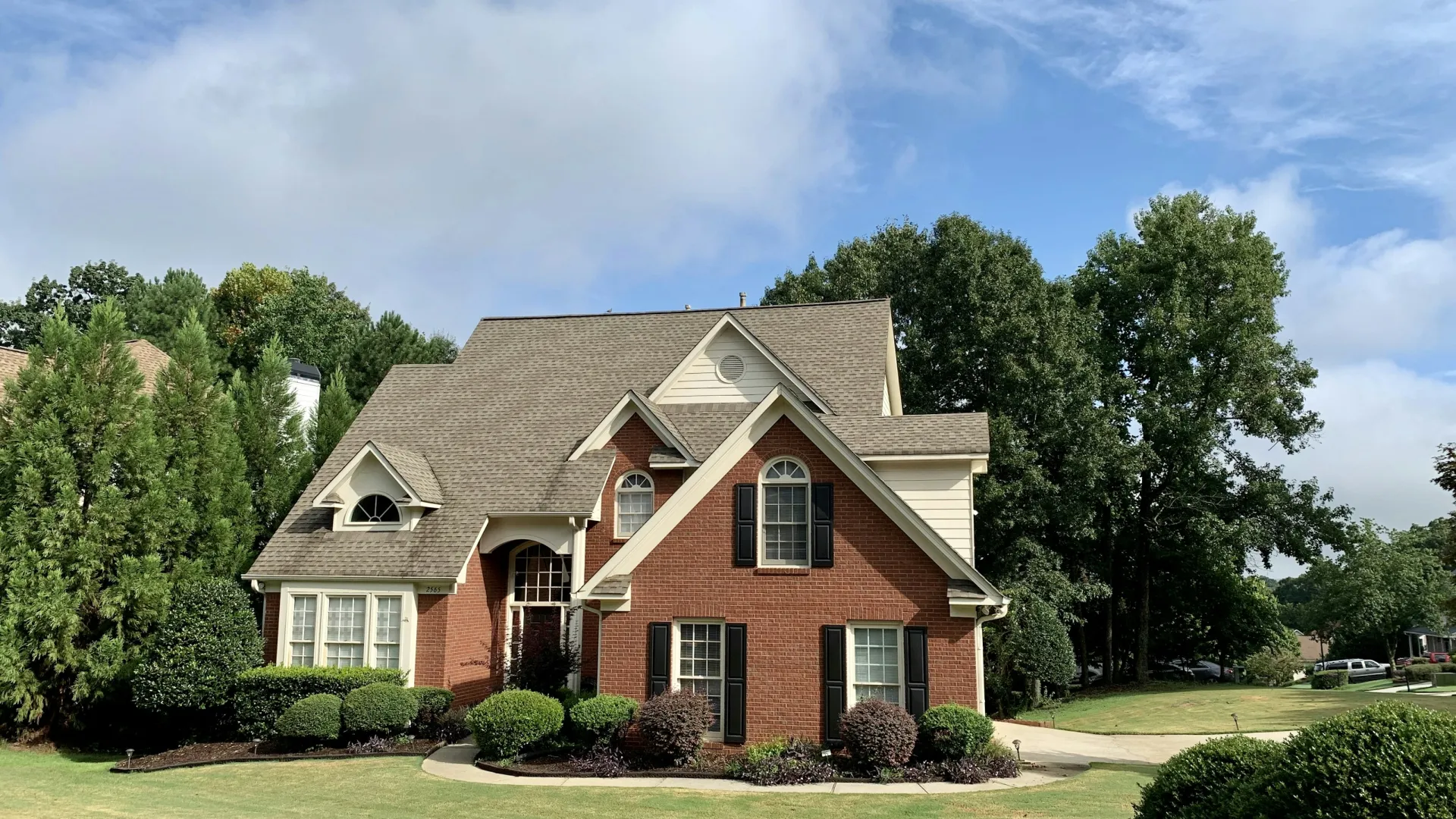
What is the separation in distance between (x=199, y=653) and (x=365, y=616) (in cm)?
328

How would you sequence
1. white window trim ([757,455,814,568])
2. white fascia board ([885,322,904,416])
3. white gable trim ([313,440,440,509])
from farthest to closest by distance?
1. white fascia board ([885,322,904,416])
2. white gable trim ([313,440,440,509])
3. white window trim ([757,455,814,568])

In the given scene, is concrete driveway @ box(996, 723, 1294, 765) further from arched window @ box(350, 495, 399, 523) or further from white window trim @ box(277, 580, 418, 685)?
arched window @ box(350, 495, 399, 523)

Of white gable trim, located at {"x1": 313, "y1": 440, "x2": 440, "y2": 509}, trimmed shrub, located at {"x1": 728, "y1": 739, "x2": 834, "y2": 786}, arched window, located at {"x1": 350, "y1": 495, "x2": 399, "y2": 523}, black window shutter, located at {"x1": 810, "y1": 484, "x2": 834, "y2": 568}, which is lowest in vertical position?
trimmed shrub, located at {"x1": 728, "y1": 739, "x2": 834, "y2": 786}

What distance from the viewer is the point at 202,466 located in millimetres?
23281

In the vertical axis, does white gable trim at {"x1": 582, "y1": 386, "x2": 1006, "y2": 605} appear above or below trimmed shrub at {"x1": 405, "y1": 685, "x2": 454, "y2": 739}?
above

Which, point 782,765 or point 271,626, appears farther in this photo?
point 271,626

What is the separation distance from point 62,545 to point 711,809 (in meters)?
15.9

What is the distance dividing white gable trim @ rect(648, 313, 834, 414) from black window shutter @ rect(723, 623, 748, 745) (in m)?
7.82

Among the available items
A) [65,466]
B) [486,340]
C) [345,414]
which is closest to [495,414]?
[486,340]

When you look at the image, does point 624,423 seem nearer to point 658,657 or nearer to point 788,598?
point 658,657

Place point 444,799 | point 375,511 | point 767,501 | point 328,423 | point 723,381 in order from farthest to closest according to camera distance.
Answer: point 328,423 → point 723,381 → point 375,511 → point 767,501 → point 444,799

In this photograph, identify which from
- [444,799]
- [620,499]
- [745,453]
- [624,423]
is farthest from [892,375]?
[444,799]

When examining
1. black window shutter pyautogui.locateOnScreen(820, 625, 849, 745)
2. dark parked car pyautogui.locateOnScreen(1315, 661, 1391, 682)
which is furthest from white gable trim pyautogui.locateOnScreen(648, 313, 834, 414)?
dark parked car pyautogui.locateOnScreen(1315, 661, 1391, 682)

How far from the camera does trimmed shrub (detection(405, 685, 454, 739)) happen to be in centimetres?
1903
